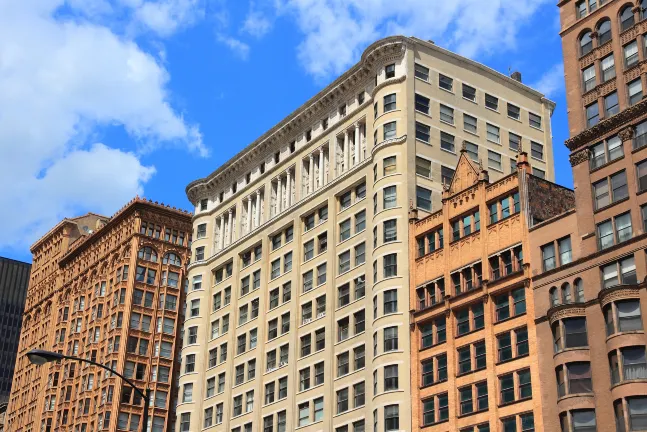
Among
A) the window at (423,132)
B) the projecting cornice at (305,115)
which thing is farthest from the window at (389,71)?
the window at (423,132)

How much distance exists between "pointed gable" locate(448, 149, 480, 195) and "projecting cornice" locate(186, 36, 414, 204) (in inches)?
622

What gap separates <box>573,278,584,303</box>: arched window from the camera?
67.1 metres

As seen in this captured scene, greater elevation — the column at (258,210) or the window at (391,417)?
the column at (258,210)

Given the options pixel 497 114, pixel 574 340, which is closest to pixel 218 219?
pixel 497 114

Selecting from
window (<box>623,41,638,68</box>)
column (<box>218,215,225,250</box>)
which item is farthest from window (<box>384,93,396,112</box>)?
column (<box>218,215,225,250</box>)

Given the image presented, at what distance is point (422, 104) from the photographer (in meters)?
91.5

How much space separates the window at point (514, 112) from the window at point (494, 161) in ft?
19.2

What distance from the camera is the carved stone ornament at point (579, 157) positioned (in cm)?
6994

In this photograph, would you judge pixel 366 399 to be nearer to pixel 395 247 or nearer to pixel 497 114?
pixel 395 247

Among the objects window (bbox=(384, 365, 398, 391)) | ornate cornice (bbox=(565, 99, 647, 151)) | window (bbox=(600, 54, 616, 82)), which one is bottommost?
window (bbox=(384, 365, 398, 391))

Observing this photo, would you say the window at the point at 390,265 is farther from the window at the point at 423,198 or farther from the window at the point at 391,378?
the window at the point at 391,378

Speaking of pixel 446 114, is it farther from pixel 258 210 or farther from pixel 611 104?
pixel 258 210

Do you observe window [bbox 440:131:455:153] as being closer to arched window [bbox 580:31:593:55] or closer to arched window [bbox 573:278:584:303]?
arched window [bbox 580:31:593:55]

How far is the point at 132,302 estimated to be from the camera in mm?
131875
